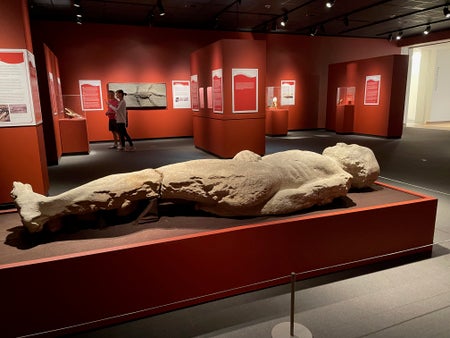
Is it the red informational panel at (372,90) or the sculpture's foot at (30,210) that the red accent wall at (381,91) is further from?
the sculpture's foot at (30,210)

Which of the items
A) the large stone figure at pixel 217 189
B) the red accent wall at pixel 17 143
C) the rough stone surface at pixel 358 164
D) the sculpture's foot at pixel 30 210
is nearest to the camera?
the sculpture's foot at pixel 30 210

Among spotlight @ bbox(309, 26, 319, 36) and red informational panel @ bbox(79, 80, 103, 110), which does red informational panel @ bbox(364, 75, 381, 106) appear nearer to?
spotlight @ bbox(309, 26, 319, 36)

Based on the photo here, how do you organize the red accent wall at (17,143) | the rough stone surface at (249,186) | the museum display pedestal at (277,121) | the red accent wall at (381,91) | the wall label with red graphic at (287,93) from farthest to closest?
the wall label with red graphic at (287,93) → the museum display pedestal at (277,121) → the red accent wall at (381,91) → the red accent wall at (17,143) → the rough stone surface at (249,186)

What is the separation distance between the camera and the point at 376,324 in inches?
92.7

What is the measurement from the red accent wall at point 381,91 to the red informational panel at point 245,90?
5.61 m

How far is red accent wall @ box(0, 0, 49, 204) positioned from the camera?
4402mm

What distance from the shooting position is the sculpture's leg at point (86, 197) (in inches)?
101

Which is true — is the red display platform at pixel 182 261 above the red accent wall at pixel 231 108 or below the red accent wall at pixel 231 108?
below

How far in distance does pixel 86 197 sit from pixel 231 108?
568 cm

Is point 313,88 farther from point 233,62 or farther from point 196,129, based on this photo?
point 233,62

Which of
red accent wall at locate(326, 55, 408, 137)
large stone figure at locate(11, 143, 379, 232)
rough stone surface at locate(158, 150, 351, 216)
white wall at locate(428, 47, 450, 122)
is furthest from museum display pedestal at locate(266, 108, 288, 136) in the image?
rough stone surface at locate(158, 150, 351, 216)

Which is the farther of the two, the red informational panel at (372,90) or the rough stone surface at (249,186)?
the red informational panel at (372,90)

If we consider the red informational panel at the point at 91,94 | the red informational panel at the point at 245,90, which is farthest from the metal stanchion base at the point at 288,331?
the red informational panel at the point at 91,94

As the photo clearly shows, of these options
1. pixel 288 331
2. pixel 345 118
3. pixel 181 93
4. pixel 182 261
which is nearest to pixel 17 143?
pixel 182 261
